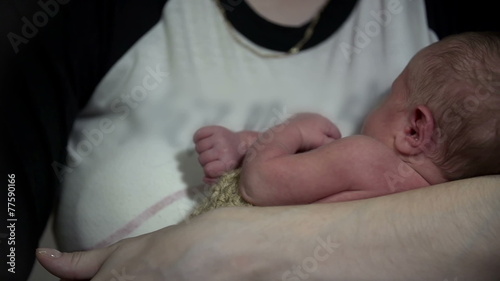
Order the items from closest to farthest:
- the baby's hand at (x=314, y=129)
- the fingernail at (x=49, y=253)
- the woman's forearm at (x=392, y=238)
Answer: the woman's forearm at (x=392, y=238), the fingernail at (x=49, y=253), the baby's hand at (x=314, y=129)

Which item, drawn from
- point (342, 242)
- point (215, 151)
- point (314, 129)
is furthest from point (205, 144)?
point (342, 242)

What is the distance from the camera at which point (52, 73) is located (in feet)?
2.63

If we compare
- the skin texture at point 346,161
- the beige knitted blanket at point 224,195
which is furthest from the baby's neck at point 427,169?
the beige knitted blanket at point 224,195

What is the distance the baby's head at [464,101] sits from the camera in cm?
67

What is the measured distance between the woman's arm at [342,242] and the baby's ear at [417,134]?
4.3 inches

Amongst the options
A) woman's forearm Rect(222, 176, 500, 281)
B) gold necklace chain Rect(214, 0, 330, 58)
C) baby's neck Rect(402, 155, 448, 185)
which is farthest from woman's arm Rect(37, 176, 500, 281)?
gold necklace chain Rect(214, 0, 330, 58)

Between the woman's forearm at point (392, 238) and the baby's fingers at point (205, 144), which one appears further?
the baby's fingers at point (205, 144)

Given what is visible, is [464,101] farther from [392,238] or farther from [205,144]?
[205,144]

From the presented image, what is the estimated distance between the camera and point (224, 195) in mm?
748

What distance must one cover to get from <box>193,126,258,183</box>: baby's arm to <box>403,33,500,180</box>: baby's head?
0.27 meters

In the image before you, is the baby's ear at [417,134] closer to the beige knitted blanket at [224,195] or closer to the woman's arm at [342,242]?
the woman's arm at [342,242]

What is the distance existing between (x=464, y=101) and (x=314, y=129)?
0.22 meters

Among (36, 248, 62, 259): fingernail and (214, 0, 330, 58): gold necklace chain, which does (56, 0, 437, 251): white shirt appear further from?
(36, 248, 62, 259): fingernail

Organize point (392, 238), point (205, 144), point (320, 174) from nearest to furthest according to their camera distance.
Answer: point (392, 238), point (320, 174), point (205, 144)
